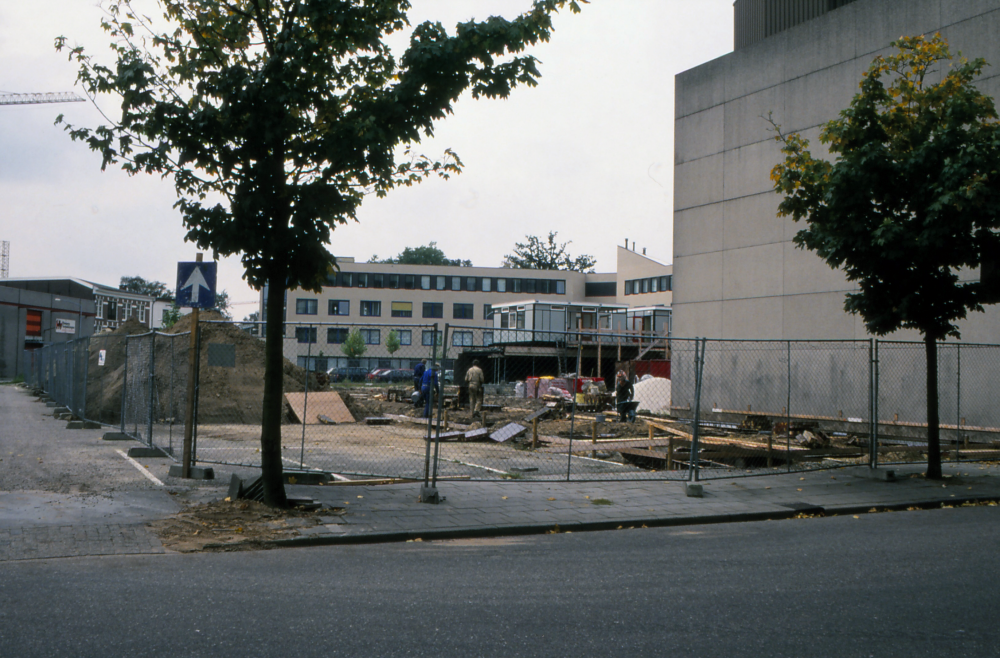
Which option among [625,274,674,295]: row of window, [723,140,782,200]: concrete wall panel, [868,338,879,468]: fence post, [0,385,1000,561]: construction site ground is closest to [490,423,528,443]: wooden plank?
[0,385,1000,561]: construction site ground

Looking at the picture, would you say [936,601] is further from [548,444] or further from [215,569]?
[548,444]

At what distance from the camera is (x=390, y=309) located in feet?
279

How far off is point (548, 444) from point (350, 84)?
1058 centimetres

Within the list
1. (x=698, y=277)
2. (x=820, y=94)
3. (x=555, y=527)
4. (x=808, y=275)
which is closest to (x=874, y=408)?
(x=555, y=527)

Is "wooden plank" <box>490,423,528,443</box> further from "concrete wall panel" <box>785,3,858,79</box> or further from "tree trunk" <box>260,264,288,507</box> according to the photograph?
"concrete wall panel" <box>785,3,858,79</box>

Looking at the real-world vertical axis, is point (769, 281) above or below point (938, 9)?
below

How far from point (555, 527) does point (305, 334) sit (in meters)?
5.43

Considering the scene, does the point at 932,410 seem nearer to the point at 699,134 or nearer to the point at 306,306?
the point at 699,134

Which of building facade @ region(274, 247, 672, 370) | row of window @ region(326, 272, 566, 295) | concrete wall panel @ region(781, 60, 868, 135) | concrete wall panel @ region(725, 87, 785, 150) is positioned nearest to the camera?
concrete wall panel @ region(781, 60, 868, 135)

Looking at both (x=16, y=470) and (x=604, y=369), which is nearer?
(x=16, y=470)

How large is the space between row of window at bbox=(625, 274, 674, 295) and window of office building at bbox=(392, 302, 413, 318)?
23.8m

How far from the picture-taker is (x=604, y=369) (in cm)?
3856

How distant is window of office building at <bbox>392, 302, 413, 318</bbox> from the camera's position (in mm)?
85062

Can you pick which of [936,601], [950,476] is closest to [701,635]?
[936,601]
